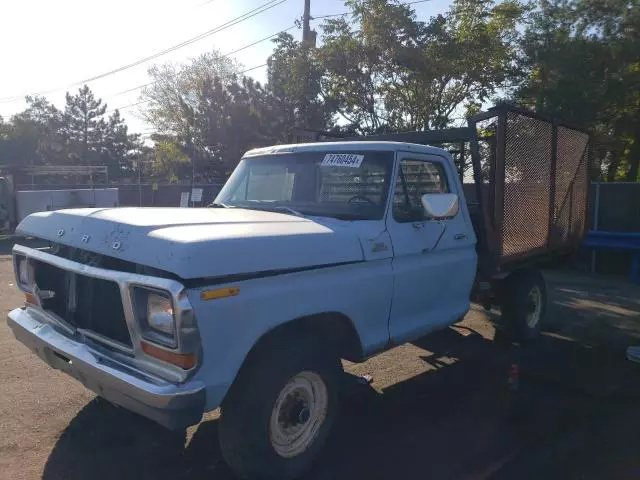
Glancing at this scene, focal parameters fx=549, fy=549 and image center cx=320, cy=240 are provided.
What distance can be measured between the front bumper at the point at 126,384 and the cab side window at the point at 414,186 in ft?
7.03

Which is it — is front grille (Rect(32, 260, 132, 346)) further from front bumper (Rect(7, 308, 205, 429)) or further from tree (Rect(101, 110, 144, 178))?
tree (Rect(101, 110, 144, 178))

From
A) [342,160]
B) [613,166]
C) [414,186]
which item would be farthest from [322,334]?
[613,166]

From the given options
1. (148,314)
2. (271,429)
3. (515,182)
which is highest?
(515,182)

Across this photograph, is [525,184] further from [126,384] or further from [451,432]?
[126,384]

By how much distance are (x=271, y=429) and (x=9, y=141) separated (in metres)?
57.7

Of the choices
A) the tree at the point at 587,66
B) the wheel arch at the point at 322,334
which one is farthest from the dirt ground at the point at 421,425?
the tree at the point at 587,66

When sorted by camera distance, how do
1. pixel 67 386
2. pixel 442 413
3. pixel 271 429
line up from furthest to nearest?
pixel 67 386, pixel 442 413, pixel 271 429

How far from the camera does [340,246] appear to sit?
3568mm

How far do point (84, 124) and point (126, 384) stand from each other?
61700 millimetres

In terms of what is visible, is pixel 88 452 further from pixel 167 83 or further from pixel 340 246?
pixel 167 83

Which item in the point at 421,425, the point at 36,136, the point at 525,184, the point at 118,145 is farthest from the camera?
the point at 118,145

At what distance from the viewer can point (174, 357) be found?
2.83 metres

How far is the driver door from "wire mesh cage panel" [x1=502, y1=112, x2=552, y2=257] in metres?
0.84

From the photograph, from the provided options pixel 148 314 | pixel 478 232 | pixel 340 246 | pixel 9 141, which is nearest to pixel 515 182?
pixel 478 232
